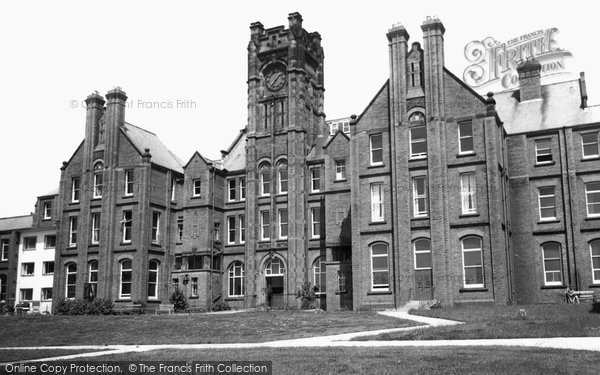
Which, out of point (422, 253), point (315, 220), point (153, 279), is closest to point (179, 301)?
point (153, 279)

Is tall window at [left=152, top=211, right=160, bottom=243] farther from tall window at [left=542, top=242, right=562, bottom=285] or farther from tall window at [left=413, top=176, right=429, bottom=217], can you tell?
tall window at [left=542, top=242, right=562, bottom=285]

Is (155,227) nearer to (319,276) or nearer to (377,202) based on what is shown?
(319,276)

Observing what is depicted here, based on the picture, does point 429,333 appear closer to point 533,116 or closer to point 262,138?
point 533,116

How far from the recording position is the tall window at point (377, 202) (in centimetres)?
4344

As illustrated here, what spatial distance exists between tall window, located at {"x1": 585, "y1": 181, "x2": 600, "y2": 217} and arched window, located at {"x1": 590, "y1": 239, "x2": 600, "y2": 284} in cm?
184

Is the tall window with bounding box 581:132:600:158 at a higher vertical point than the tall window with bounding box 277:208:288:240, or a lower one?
higher

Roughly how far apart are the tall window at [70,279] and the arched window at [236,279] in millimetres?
13232

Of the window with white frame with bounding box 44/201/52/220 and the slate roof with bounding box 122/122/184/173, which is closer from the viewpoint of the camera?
the slate roof with bounding box 122/122/184/173

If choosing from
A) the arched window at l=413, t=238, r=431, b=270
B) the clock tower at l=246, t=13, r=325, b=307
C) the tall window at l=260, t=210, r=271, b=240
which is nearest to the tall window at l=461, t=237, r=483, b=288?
the arched window at l=413, t=238, r=431, b=270

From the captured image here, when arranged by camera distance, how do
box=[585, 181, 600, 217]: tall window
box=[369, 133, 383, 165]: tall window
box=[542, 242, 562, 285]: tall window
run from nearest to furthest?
box=[542, 242, 562, 285]: tall window
box=[585, 181, 600, 217]: tall window
box=[369, 133, 383, 165]: tall window

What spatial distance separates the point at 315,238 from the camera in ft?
169

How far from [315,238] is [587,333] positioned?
31.1m

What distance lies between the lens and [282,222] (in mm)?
53031

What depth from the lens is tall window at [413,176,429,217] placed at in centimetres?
4216
